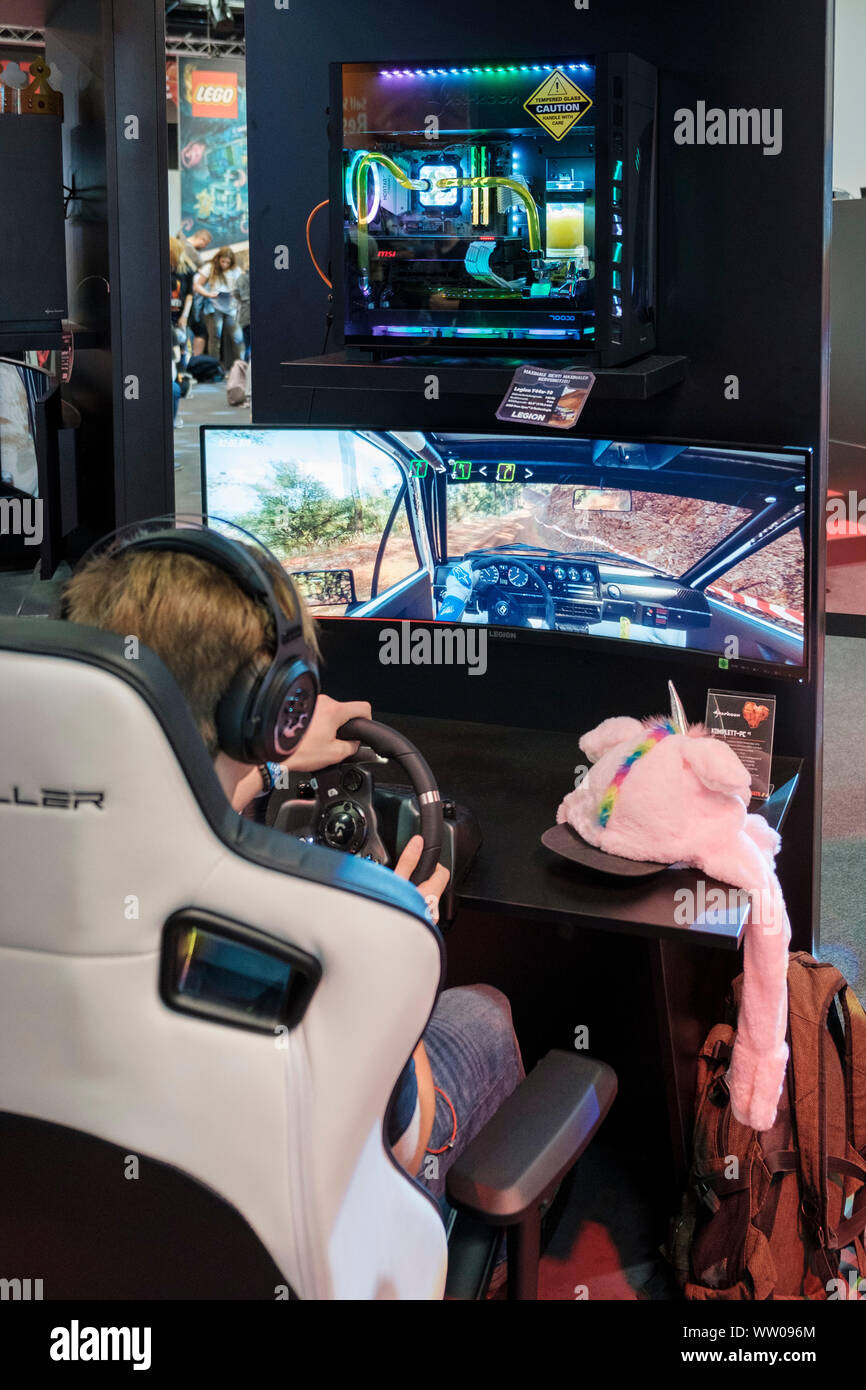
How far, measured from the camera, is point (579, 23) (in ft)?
8.14

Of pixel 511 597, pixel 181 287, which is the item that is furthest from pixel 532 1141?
pixel 181 287

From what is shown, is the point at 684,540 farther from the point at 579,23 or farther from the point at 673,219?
the point at 579,23

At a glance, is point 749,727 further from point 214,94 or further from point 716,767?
point 214,94

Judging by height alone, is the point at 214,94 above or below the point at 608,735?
above

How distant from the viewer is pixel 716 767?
6.43 ft

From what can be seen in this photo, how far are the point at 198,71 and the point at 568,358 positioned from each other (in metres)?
13.6

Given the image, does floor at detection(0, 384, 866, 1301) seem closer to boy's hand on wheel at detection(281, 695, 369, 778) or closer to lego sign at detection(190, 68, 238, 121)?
boy's hand on wheel at detection(281, 695, 369, 778)

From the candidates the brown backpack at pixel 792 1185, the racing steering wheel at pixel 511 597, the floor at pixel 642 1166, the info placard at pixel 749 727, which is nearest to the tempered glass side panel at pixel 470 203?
the racing steering wheel at pixel 511 597

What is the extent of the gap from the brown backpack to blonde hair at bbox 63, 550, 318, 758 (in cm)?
133

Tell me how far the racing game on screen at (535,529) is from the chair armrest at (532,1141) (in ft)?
3.21

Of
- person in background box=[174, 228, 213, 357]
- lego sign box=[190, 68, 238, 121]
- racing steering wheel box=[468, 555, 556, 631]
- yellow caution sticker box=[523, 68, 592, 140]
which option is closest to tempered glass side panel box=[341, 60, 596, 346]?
yellow caution sticker box=[523, 68, 592, 140]

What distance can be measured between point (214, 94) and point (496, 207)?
1351 cm

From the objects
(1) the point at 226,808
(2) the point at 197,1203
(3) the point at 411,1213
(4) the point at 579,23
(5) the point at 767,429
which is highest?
(4) the point at 579,23

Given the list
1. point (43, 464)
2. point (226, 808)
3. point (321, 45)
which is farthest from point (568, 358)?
point (43, 464)
